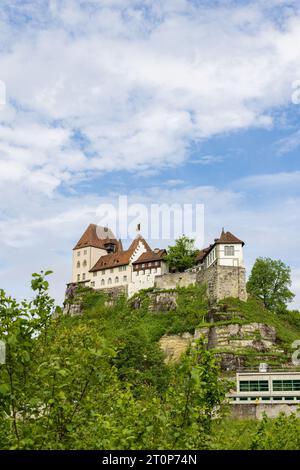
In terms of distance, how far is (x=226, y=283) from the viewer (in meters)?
90.0

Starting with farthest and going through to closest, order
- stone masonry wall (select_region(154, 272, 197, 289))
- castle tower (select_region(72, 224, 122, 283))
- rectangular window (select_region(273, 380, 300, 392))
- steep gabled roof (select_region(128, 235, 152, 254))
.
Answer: castle tower (select_region(72, 224, 122, 283)) < steep gabled roof (select_region(128, 235, 152, 254)) < stone masonry wall (select_region(154, 272, 197, 289)) < rectangular window (select_region(273, 380, 300, 392))

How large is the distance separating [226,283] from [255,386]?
80.8ft

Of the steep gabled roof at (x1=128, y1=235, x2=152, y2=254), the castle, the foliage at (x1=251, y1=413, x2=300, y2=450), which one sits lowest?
the foliage at (x1=251, y1=413, x2=300, y2=450)

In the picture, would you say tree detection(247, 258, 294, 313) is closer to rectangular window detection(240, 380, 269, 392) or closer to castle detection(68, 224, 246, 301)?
castle detection(68, 224, 246, 301)

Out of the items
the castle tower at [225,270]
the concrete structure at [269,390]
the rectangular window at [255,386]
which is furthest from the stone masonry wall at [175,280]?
the rectangular window at [255,386]

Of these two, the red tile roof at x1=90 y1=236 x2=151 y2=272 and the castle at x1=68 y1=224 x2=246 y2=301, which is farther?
the red tile roof at x1=90 y1=236 x2=151 y2=272

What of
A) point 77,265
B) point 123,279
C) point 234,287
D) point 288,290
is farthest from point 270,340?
point 77,265

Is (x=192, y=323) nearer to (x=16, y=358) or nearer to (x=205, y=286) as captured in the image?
(x=205, y=286)

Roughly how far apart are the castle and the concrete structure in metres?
23.0

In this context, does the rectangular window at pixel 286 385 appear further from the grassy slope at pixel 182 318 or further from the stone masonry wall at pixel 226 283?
the stone masonry wall at pixel 226 283

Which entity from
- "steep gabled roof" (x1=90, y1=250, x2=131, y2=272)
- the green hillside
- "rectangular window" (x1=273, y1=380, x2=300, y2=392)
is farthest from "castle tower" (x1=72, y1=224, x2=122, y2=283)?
the green hillside

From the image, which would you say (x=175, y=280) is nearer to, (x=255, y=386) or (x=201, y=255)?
(x=201, y=255)

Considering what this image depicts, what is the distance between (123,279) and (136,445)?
94.7 m

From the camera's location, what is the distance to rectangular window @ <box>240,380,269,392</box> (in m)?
67.1
